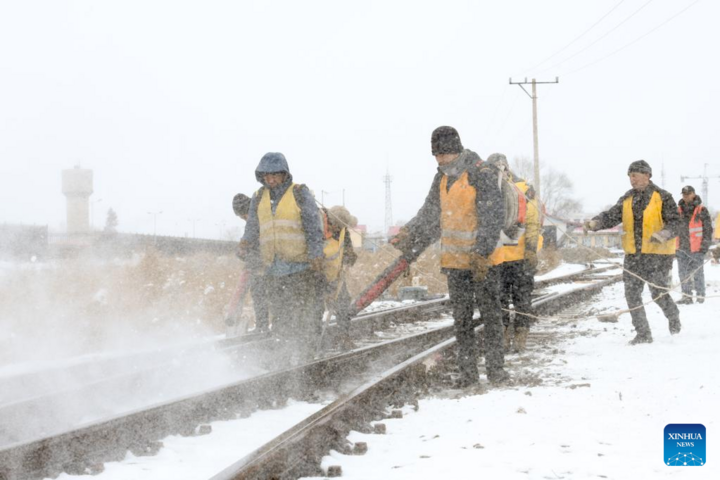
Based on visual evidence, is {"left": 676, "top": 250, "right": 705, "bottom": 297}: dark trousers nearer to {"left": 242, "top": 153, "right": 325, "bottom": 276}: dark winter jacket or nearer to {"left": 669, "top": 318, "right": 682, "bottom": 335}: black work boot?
{"left": 669, "top": 318, "right": 682, "bottom": 335}: black work boot

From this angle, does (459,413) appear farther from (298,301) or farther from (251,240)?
(251,240)

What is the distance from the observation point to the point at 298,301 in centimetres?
661

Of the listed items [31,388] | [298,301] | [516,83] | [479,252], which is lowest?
[31,388]

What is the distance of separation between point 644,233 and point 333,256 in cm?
324

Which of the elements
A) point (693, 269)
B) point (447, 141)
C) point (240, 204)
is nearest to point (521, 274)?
point (447, 141)

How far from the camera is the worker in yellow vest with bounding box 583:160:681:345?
7211 millimetres

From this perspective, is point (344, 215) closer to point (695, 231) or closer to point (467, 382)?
point (467, 382)

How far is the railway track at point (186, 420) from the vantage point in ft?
11.5

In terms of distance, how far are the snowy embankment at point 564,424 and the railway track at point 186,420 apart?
404 mm

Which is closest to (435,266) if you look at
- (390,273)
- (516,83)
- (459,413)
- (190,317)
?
(190,317)

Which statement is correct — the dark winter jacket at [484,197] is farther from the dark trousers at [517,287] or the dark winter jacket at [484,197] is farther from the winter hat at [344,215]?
the winter hat at [344,215]

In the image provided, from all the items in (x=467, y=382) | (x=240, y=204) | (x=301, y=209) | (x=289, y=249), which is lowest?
(x=467, y=382)

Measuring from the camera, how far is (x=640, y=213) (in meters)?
7.30

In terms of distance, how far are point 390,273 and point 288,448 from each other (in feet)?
11.3
